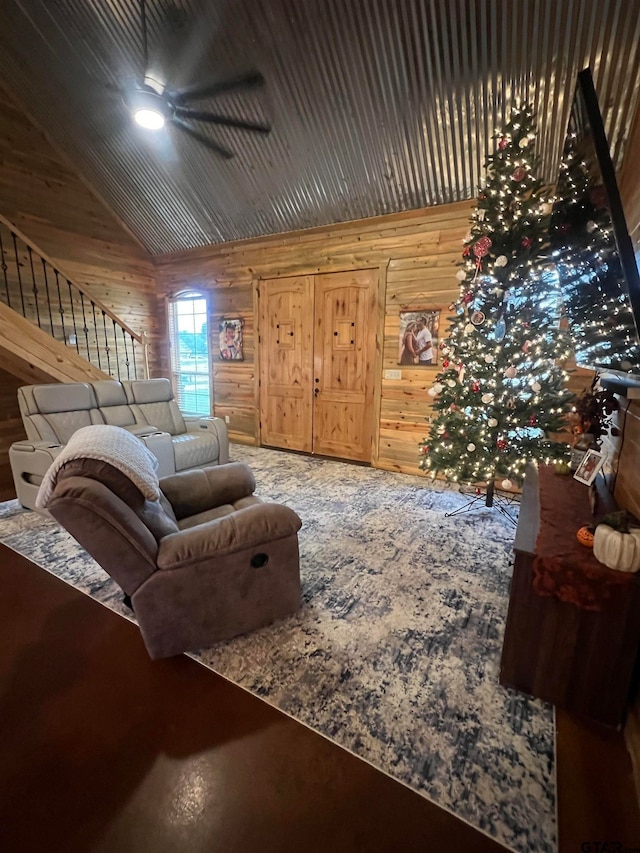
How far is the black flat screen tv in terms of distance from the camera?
47.7 inches

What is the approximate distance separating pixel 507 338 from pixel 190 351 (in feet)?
16.0

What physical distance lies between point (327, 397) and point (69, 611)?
3429mm

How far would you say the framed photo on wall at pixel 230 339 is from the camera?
17.6ft

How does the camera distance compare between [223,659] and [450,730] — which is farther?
[223,659]

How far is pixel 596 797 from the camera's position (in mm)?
1177

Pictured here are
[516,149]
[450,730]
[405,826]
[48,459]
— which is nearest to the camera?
[405,826]

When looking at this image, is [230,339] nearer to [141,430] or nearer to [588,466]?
[141,430]

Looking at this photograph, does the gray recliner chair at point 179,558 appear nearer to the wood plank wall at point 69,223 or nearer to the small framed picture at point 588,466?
the small framed picture at point 588,466

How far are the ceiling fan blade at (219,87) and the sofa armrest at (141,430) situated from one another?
2.83 meters

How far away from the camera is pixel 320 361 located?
473 centimetres

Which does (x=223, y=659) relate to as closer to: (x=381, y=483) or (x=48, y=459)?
(x=48, y=459)

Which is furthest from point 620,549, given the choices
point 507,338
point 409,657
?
point 507,338

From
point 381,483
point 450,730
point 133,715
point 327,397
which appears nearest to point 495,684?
point 450,730

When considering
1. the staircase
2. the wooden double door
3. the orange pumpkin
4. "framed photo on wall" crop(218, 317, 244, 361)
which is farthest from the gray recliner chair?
"framed photo on wall" crop(218, 317, 244, 361)
